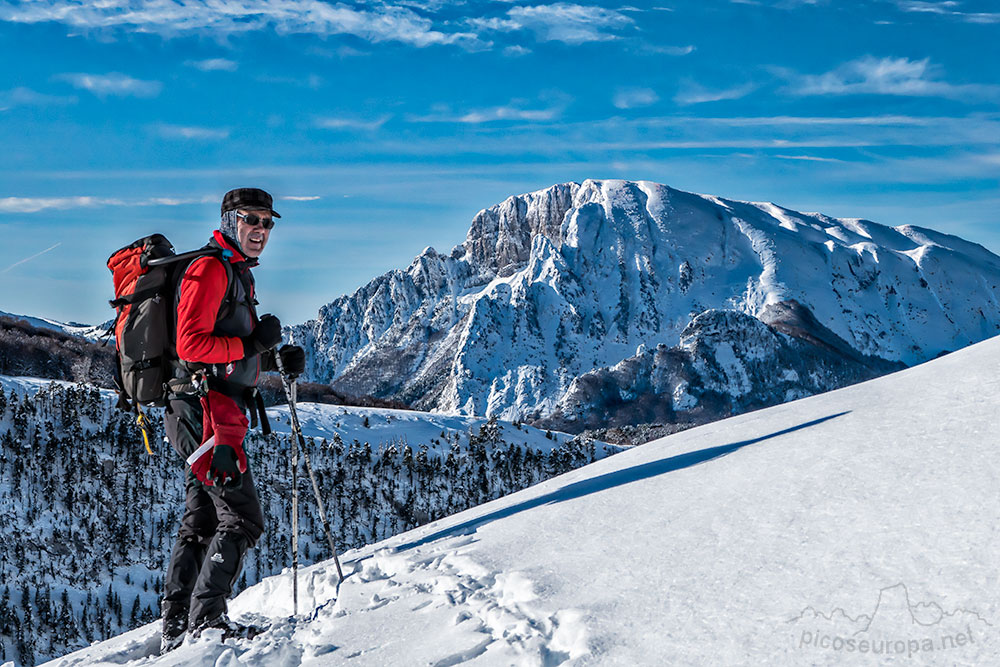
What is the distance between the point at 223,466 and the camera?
586 centimetres

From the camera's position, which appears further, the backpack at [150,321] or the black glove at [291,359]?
the black glove at [291,359]

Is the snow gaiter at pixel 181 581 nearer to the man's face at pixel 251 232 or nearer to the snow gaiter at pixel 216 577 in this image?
the snow gaiter at pixel 216 577

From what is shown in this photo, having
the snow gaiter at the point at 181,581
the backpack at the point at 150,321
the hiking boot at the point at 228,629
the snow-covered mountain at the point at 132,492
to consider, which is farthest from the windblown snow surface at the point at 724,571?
the snow-covered mountain at the point at 132,492

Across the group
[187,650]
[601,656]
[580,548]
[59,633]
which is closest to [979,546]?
[601,656]

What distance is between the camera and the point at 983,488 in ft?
15.8

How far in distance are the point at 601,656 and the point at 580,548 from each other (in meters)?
1.85

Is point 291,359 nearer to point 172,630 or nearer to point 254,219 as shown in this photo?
point 254,219

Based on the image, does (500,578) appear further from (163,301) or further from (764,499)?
(163,301)

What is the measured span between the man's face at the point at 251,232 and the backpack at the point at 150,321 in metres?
0.44

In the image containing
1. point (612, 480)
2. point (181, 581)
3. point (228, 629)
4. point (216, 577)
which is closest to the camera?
point (228, 629)

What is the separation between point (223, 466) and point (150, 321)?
1.35 metres
